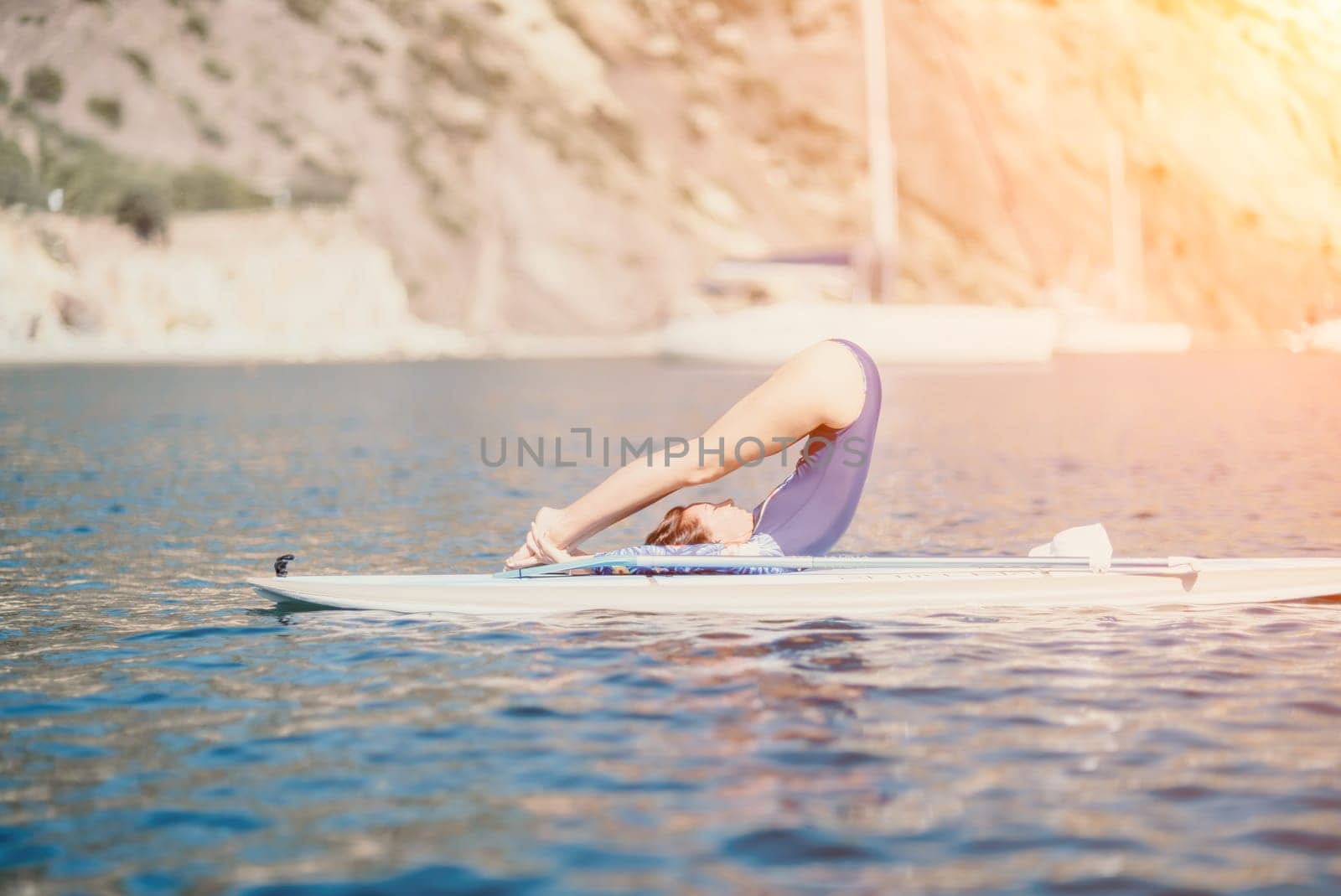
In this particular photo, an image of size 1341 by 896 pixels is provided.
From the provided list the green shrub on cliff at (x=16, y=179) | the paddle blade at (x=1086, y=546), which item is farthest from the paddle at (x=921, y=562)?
the green shrub on cliff at (x=16, y=179)

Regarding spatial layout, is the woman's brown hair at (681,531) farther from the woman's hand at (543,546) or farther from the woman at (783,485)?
the woman's hand at (543,546)

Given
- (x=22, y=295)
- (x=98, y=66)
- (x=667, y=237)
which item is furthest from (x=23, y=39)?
(x=667, y=237)

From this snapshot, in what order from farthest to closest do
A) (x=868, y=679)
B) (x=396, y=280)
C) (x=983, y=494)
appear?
(x=396, y=280)
(x=983, y=494)
(x=868, y=679)

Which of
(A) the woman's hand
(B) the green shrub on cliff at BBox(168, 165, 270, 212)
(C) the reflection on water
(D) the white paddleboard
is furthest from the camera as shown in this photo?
(B) the green shrub on cliff at BBox(168, 165, 270, 212)

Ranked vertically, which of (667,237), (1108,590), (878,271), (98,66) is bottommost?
(1108,590)

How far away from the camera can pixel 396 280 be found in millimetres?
76688

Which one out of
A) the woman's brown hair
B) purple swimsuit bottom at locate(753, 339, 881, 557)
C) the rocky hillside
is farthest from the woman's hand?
the rocky hillside

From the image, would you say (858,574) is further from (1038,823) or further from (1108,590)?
(1038,823)

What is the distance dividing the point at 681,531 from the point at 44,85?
78.4 m

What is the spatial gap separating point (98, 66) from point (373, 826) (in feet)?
270

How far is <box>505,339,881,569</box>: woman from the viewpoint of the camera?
7.99m

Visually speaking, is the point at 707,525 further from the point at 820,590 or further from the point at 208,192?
the point at 208,192

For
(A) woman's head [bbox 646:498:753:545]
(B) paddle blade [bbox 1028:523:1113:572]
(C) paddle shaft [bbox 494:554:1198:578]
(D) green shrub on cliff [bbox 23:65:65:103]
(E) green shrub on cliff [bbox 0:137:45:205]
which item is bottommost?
(C) paddle shaft [bbox 494:554:1198:578]

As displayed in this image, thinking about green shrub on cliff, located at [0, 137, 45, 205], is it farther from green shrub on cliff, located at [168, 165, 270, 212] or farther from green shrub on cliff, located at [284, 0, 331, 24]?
green shrub on cliff, located at [284, 0, 331, 24]
